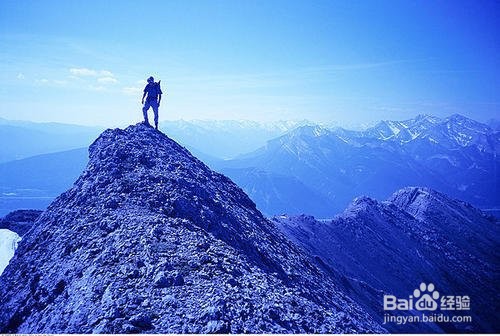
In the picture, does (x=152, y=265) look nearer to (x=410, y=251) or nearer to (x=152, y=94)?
(x=152, y=94)

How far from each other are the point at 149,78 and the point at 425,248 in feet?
261

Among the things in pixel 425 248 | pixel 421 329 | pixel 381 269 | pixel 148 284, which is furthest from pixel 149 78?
pixel 425 248

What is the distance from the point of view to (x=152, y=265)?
551 inches

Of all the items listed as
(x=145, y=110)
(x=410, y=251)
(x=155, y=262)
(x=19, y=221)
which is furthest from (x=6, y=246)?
(x=410, y=251)

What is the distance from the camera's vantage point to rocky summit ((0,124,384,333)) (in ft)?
40.1

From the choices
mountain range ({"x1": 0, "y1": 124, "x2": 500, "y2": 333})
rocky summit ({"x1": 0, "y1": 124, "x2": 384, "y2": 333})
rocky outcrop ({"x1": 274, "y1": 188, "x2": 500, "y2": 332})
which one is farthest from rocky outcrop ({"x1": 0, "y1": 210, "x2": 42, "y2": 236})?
rocky outcrop ({"x1": 274, "y1": 188, "x2": 500, "y2": 332})

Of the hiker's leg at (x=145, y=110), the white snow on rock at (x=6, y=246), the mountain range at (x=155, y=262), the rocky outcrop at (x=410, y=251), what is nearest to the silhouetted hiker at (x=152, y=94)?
the hiker's leg at (x=145, y=110)

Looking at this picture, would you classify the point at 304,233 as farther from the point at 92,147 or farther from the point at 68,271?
the point at 68,271

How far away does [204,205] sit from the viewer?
21.0 metres

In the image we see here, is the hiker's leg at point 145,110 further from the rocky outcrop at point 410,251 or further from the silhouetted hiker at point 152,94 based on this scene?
the rocky outcrop at point 410,251

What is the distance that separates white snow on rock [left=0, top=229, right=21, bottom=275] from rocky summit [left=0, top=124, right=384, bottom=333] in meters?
4.02

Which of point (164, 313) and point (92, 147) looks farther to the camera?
point (92, 147)

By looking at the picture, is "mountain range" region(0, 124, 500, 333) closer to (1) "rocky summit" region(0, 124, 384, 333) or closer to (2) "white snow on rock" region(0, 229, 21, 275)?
(1) "rocky summit" region(0, 124, 384, 333)

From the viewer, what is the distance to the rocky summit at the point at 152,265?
12219 mm
